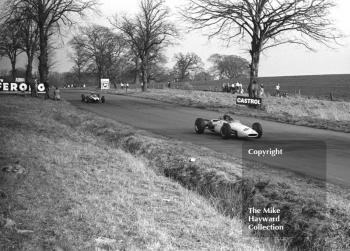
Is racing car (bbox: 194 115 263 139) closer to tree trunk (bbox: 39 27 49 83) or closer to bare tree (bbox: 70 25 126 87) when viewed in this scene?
tree trunk (bbox: 39 27 49 83)

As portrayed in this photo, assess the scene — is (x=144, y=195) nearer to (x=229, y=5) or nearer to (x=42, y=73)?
(x=229, y=5)

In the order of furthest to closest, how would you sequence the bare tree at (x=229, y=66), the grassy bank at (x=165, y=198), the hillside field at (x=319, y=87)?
the bare tree at (x=229, y=66) → the hillside field at (x=319, y=87) → the grassy bank at (x=165, y=198)

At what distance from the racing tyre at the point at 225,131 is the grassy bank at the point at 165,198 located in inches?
85.5

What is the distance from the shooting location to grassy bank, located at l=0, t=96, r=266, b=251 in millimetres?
5461

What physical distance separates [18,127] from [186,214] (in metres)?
9.91

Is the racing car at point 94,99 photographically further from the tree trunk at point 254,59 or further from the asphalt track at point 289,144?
the tree trunk at point 254,59

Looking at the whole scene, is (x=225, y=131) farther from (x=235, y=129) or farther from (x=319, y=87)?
(x=319, y=87)

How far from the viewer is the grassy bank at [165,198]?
232 inches

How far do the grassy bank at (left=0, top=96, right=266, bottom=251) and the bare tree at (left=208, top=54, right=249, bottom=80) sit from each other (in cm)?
10533

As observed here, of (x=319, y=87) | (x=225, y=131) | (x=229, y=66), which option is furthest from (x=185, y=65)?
(x=225, y=131)

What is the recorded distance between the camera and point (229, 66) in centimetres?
11619

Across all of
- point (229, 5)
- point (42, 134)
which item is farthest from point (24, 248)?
point (229, 5)

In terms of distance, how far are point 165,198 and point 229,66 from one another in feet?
364

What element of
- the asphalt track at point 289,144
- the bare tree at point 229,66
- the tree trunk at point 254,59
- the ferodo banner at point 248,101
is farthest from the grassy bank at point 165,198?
the bare tree at point 229,66
